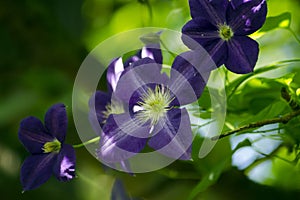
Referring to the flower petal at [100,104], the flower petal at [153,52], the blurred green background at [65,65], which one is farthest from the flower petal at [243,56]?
the blurred green background at [65,65]

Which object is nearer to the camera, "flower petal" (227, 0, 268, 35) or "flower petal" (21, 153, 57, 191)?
"flower petal" (227, 0, 268, 35)

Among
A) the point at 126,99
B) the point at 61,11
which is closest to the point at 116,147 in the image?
the point at 126,99

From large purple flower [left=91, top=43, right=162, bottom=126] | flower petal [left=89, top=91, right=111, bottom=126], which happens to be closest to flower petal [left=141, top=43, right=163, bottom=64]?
large purple flower [left=91, top=43, right=162, bottom=126]

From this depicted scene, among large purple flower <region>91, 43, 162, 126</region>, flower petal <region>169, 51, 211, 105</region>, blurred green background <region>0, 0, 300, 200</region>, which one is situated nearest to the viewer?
flower petal <region>169, 51, 211, 105</region>

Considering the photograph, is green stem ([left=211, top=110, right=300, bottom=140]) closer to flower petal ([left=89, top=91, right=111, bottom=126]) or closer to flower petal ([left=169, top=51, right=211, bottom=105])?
flower petal ([left=169, top=51, right=211, bottom=105])

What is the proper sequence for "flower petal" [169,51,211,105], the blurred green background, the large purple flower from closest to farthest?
"flower petal" [169,51,211,105] → the large purple flower → the blurred green background

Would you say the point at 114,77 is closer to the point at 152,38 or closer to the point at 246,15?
the point at 152,38

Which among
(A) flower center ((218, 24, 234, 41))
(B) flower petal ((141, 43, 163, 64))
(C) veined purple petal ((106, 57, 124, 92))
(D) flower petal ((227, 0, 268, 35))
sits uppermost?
(D) flower petal ((227, 0, 268, 35))

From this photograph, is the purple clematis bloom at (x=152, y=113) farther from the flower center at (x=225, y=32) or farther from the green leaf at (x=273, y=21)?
the green leaf at (x=273, y=21)
